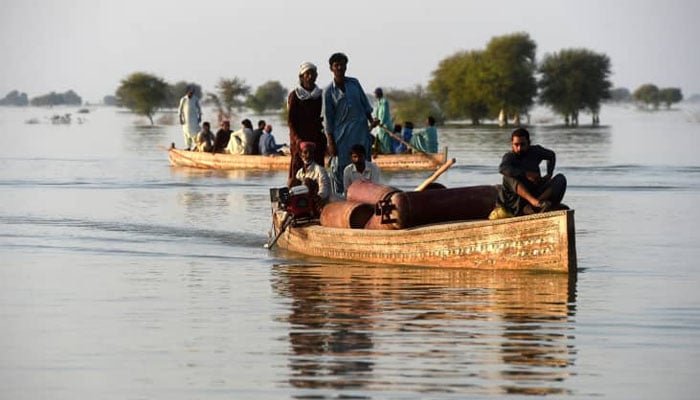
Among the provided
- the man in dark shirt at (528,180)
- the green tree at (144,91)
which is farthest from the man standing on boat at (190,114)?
the green tree at (144,91)

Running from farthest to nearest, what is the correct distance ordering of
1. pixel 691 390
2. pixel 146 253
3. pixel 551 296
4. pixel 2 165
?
pixel 2 165 < pixel 146 253 < pixel 551 296 < pixel 691 390

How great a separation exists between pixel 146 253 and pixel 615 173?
15829mm

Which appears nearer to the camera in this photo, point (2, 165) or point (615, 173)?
point (615, 173)

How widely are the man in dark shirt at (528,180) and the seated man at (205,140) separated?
19.4 metres

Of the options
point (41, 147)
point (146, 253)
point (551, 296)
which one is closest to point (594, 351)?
A: point (551, 296)

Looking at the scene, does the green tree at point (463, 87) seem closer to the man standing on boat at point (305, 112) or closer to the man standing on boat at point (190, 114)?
the man standing on boat at point (190, 114)

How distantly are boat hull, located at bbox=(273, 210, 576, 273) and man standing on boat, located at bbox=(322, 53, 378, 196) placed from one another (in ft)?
2.15

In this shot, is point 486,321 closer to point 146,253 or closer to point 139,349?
point 139,349

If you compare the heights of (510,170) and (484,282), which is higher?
(510,170)

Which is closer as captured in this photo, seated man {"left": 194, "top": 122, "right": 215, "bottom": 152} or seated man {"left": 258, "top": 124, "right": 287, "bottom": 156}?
seated man {"left": 258, "top": 124, "right": 287, "bottom": 156}

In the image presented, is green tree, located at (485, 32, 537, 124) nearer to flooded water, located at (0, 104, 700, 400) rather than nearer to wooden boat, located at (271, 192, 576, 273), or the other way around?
flooded water, located at (0, 104, 700, 400)

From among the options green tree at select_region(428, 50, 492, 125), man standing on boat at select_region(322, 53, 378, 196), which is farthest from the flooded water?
green tree at select_region(428, 50, 492, 125)

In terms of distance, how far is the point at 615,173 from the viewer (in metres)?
29.4

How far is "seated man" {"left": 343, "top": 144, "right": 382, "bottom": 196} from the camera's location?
1384cm
